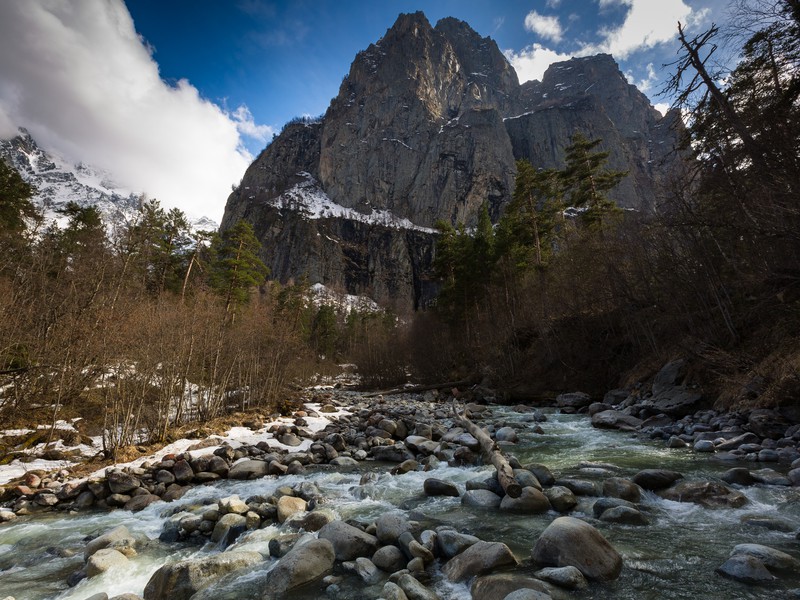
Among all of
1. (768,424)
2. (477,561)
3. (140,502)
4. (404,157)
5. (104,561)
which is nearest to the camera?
(477,561)

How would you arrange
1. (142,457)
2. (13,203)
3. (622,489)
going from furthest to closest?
(13,203)
(142,457)
(622,489)

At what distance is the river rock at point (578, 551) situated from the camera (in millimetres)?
3699

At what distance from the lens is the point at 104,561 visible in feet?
14.8

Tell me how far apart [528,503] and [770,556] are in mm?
2598

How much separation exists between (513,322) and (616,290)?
7.97 metres

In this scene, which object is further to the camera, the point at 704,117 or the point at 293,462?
the point at 293,462

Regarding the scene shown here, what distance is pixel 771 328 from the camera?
11344 mm

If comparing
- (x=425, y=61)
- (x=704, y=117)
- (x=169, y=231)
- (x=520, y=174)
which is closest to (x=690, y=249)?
(x=704, y=117)

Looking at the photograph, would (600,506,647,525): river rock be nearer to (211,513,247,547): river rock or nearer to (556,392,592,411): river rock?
(211,513,247,547): river rock

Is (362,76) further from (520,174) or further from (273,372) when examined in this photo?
(273,372)

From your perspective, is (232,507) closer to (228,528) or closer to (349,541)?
(228,528)

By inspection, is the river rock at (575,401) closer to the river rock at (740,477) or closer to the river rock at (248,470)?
the river rock at (740,477)

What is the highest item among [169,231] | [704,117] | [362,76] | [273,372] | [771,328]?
[362,76]

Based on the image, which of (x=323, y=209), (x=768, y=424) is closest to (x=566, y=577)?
(x=768, y=424)
